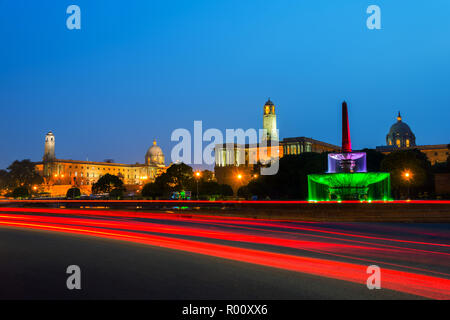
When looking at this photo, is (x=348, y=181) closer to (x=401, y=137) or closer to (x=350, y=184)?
(x=350, y=184)

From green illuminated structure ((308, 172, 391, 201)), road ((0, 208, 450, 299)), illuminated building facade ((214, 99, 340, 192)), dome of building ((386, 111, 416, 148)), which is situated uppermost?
dome of building ((386, 111, 416, 148))

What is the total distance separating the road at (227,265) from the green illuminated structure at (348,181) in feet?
69.9

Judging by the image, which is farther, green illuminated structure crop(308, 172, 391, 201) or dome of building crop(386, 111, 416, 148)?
dome of building crop(386, 111, 416, 148)

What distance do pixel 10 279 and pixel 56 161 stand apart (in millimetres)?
201079

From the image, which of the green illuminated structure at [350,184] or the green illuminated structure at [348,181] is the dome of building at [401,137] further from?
the green illuminated structure at [350,184]

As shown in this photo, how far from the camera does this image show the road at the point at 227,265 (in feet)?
26.4

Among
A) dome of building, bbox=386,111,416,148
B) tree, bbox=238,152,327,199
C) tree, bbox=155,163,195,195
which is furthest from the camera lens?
dome of building, bbox=386,111,416,148

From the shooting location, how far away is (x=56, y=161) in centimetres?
19725

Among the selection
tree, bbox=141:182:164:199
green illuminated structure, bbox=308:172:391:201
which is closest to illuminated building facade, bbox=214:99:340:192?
tree, bbox=141:182:164:199

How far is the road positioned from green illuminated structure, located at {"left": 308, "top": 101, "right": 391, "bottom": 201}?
21.3 m

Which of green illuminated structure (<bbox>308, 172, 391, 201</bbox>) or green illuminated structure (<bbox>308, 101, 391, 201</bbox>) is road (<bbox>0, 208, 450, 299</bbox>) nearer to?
green illuminated structure (<bbox>308, 172, 391, 201</bbox>)

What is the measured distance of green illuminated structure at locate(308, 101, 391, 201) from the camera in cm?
3900

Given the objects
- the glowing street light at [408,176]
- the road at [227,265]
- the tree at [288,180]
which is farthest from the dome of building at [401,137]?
the road at [227,265]
